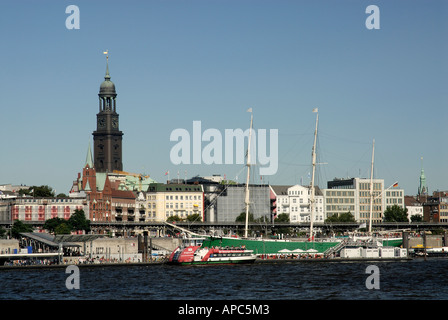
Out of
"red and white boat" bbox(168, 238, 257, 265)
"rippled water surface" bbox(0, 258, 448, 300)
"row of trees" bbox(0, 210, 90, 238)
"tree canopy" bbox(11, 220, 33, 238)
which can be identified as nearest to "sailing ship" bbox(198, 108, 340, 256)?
"red and white boat" bbox(168, 238, 257, 265)

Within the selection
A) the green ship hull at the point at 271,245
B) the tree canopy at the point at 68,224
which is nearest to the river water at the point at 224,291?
the green ship hull at the point at 271,245

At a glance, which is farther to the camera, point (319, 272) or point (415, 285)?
point (319, 272)

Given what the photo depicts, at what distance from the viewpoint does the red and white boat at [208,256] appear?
10750 centimetres

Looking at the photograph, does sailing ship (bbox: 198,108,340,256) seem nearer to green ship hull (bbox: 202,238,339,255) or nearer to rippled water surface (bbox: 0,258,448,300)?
green ship hull (bbox: 202,238,339,255)

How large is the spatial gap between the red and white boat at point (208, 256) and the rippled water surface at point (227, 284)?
32.5 feet

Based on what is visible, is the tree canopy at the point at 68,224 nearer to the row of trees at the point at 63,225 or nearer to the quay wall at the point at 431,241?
the row of trees at the point at 63,225

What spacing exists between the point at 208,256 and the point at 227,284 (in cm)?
3529

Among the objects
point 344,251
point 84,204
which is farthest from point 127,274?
point 84,204

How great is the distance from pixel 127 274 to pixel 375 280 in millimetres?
26458

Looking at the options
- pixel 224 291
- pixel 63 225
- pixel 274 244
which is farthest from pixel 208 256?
pixel 63 225
